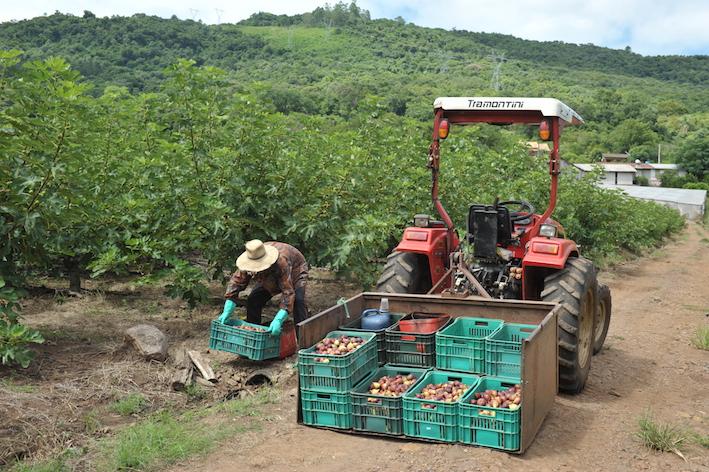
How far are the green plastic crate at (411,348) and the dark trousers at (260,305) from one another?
1680 mm

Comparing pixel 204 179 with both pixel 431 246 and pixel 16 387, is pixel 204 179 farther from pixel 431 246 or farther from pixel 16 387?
pixel 16 387

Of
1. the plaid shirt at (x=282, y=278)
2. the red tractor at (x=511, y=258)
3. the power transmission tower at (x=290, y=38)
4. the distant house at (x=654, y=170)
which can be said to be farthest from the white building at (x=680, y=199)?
the power transmission tower at (x=290, y=38)

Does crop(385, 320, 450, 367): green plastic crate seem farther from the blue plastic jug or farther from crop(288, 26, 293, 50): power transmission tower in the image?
crop(288, 26, 293, 50): power transmission tower

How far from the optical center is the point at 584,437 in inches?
209

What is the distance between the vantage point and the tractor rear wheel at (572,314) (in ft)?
20.4

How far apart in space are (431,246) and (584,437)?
252cm

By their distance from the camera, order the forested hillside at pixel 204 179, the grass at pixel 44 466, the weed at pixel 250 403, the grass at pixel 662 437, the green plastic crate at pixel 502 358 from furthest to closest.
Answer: the forested hillside at pixel 204 179
the weed at pixel 250 403
the green plastic crate at pixel 502 358
the grass at pixel 662 437
the grass at pixel 44 466

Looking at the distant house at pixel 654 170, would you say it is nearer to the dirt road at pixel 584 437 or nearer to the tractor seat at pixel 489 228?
the dirt road at pixel 584 437

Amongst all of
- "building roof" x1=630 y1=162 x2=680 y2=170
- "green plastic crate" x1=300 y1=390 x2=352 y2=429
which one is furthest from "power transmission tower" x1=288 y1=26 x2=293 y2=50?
"green plastic crate" x1=300 y1=390 x2=352 y2=429

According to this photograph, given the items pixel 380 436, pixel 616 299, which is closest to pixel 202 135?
pixel 380 436

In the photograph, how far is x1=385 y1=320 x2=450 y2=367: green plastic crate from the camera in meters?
5.79

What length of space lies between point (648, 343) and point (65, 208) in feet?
23.1

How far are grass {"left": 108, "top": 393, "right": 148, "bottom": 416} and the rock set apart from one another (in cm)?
95

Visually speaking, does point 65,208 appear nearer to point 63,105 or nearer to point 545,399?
point 63,105
